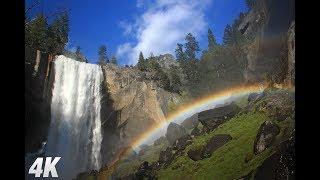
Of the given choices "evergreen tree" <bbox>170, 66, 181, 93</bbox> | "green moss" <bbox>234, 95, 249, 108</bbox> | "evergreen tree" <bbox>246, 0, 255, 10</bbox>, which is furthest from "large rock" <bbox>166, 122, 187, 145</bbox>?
"evergreen tree" <bbox>246, 0, 255, 10</bbox>

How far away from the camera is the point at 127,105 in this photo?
12.7 m

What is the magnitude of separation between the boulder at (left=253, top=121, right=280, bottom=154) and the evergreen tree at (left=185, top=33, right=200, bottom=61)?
252cm

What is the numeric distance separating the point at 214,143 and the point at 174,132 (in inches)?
40.0

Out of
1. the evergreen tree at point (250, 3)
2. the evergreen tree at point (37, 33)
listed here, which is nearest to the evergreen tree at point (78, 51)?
the evergreen tree at point (37, 33)

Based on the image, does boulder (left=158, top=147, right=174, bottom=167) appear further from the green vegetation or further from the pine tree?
the green vegetation

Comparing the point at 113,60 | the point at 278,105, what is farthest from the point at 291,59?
the point at 113,60

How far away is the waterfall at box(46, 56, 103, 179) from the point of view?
1150cm

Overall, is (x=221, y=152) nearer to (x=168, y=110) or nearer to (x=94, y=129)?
(x=168, y=110)

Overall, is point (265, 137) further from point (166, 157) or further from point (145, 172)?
point (145, 172)
